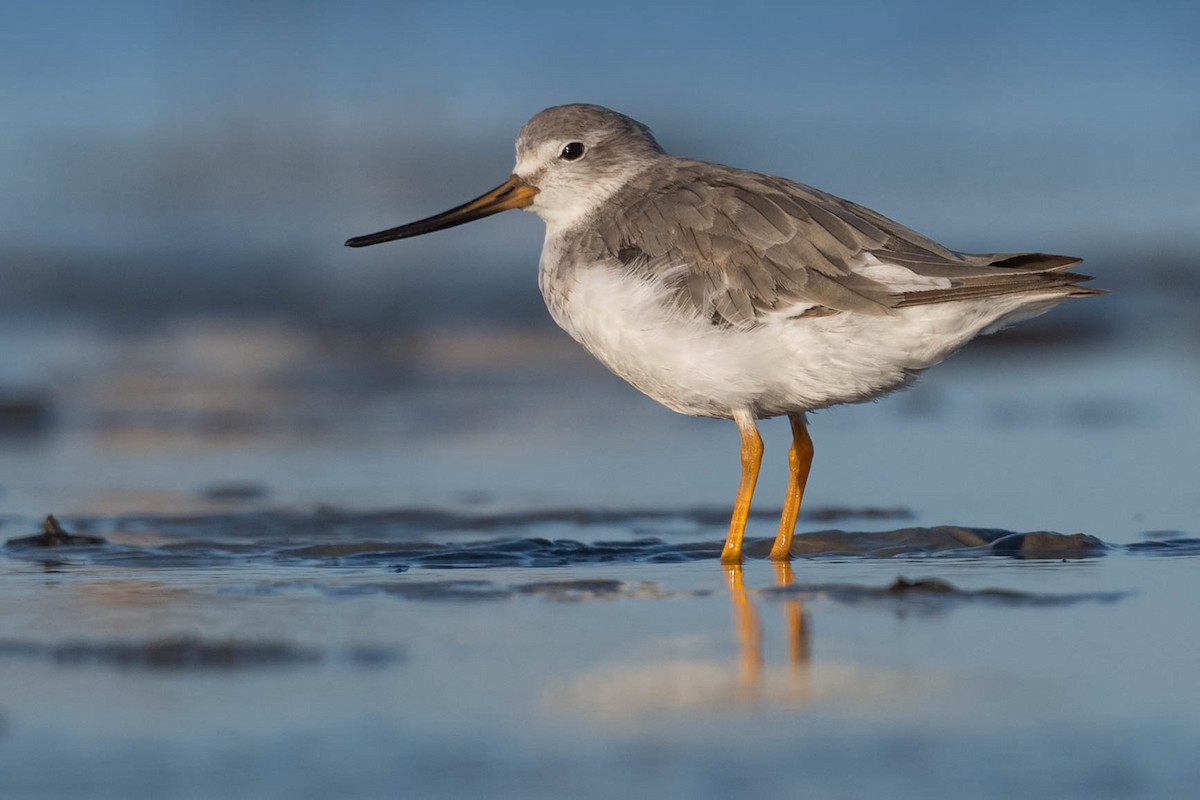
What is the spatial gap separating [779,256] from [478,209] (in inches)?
70.4

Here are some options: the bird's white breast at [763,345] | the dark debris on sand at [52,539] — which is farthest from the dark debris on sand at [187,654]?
the bird's white breast at [763,345]

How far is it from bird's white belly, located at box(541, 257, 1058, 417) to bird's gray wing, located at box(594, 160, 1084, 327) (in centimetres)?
7

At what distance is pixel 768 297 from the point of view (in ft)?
21.0

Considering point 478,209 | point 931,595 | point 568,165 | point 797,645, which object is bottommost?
point 797,645

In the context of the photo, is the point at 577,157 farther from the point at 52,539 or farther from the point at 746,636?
the point at 746,636

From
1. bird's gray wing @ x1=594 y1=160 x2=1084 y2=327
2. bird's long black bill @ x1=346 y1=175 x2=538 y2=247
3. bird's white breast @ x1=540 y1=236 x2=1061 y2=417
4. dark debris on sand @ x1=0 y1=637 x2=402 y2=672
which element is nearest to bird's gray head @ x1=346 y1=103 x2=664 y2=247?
bird's long black bill @ x1=346 y1=175 x2=538 y2=247

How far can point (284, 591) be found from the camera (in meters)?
5.55

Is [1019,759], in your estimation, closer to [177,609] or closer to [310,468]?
[177,609]

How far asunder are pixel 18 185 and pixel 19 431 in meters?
11.5

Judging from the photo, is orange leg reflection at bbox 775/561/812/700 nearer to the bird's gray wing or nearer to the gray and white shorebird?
the gray and white shorebird

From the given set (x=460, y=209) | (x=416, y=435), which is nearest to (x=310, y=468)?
(x=416, y=435)

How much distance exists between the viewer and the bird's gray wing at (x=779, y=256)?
20.4 ft

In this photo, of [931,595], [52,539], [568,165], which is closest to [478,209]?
[568,165]

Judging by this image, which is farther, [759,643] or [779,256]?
[779,256]
